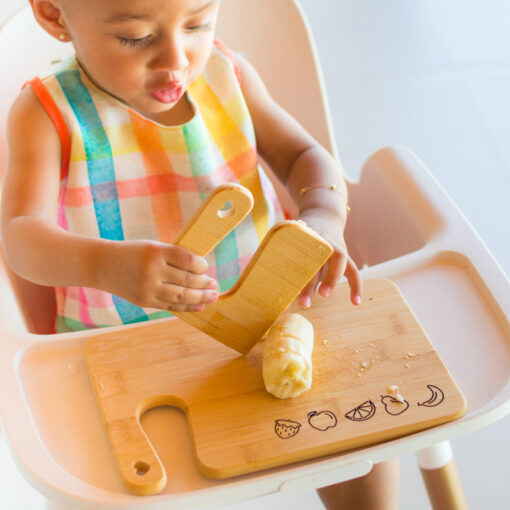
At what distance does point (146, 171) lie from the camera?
91cm

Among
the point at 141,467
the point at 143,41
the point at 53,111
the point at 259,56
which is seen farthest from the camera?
the point at 259,56

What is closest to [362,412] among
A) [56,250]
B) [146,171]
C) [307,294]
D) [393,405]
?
[393,405]

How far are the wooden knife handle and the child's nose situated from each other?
0.62 ft

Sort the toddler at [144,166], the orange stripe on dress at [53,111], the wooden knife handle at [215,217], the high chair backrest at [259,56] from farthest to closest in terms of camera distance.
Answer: the high chair backrest at [259,56], the orange stripe on dress at [53,111], the toddler at [144,166], the wooden knife handle at [215,217]

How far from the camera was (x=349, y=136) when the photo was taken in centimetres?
186

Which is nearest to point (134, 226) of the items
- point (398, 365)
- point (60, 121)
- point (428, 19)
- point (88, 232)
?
point (88, 232)

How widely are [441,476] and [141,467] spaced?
456 millimetres

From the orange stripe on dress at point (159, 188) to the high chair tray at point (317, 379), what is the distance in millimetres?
216

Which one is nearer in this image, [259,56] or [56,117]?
[56,117]

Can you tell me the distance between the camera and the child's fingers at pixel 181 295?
641 millimetres

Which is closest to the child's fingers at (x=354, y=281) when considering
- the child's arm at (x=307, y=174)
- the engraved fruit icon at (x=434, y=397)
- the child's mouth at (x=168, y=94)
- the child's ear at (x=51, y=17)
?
the child's arm at (x=307, y=174)

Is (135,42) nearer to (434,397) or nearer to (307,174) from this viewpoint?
(307,174)

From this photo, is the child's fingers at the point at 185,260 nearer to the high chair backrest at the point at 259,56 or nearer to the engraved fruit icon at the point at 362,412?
the engraved fruit icon at the point at 362,412

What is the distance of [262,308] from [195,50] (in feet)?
0.89
